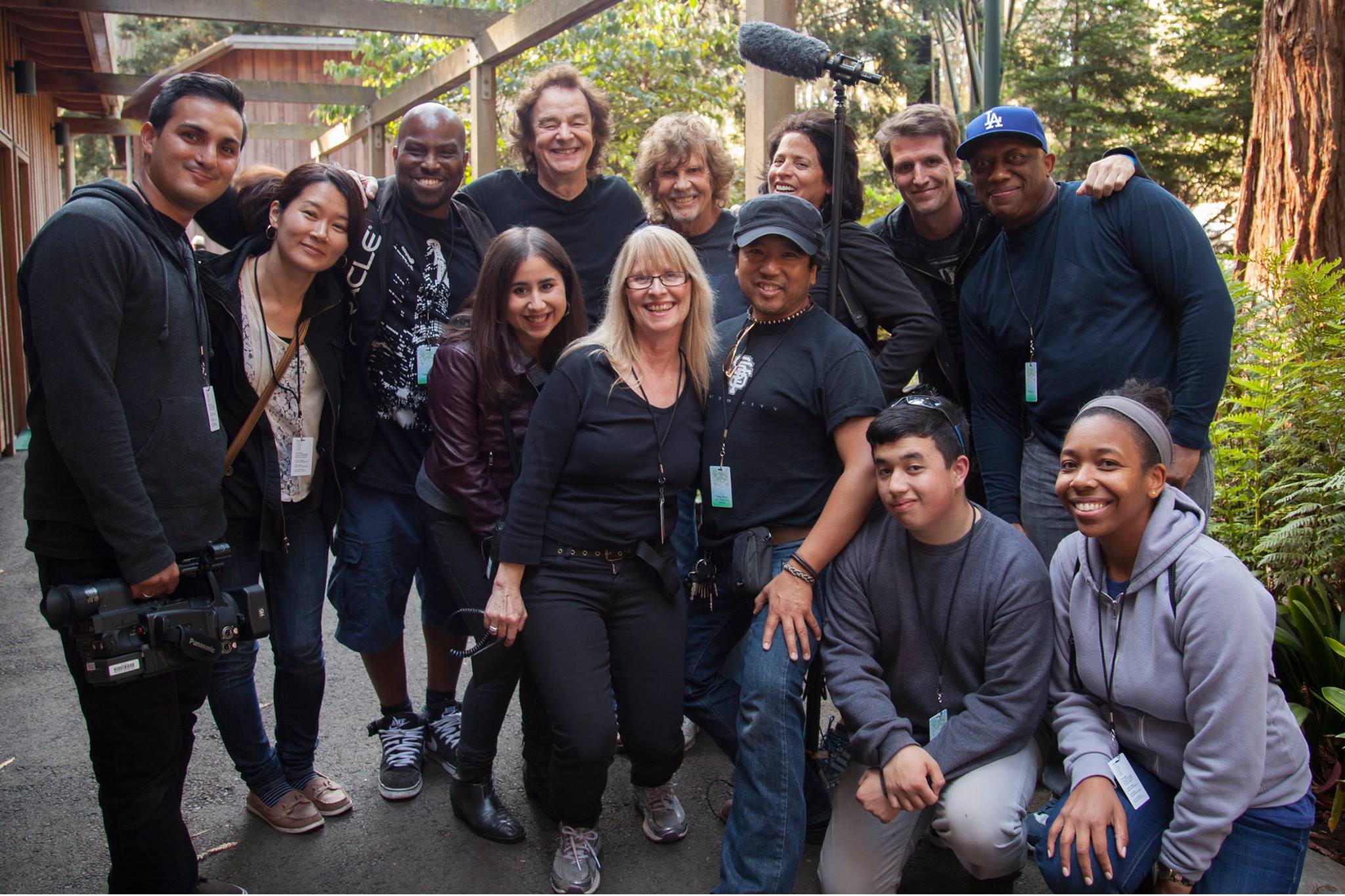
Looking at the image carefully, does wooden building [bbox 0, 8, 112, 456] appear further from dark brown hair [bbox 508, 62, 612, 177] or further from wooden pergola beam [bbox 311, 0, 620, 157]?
dark brown hair [bbox 508, 62, 612, 177]

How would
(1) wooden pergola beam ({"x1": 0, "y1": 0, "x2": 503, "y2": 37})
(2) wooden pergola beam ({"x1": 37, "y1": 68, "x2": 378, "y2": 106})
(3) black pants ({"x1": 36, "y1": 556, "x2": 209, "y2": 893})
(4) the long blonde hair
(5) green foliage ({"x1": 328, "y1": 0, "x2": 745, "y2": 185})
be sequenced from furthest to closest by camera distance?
(2) wooden pergola beam ({"x1": 37, "y1": 68, "x2": 378, "y2": 106}), (5) green foliage ({"x1": 328, "y1": 0, "x2": 745, "y2": 185}), (1) wooden pergola beam ({"x1": 0, "y1": 0, "x2": 503, "y2": 37}), (4) the long blonde hair, (3) black pants ({"x1": 36, "y1": 556, "x2": 209, "y2": 893})

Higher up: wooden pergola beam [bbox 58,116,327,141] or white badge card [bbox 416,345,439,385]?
wooden pergola beam [bbox 58,116,327,141]

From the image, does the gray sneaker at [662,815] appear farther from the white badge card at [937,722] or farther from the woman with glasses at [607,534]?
the white badge card at [937,722]

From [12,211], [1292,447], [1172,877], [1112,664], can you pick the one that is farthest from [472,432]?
[12,211]

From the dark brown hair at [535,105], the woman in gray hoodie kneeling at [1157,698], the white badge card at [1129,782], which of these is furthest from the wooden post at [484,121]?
the white badge card at [1129,782]

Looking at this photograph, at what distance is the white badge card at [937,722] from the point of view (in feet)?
9.49

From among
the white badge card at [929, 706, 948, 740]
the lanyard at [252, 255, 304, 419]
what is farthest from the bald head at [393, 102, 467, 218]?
the white badge card at [929, 706, 948, 740]

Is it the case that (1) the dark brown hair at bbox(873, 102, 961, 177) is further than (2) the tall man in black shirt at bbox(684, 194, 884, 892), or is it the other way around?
(1) the dark brown hair at bbox(873, 102, 961, 177)

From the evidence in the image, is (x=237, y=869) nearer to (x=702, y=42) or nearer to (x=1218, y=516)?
(x=1218, y=516)

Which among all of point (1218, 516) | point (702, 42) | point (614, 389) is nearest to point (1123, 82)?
point (702, 42)

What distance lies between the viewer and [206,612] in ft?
8.62

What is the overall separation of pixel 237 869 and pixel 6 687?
2095mm

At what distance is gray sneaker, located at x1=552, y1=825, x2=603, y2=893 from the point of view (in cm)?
310

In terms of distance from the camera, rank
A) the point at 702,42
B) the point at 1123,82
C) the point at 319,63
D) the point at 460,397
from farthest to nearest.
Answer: the point at 319,63 < the point at 1123,82 < the point at 702,42 < the point at 460,397
